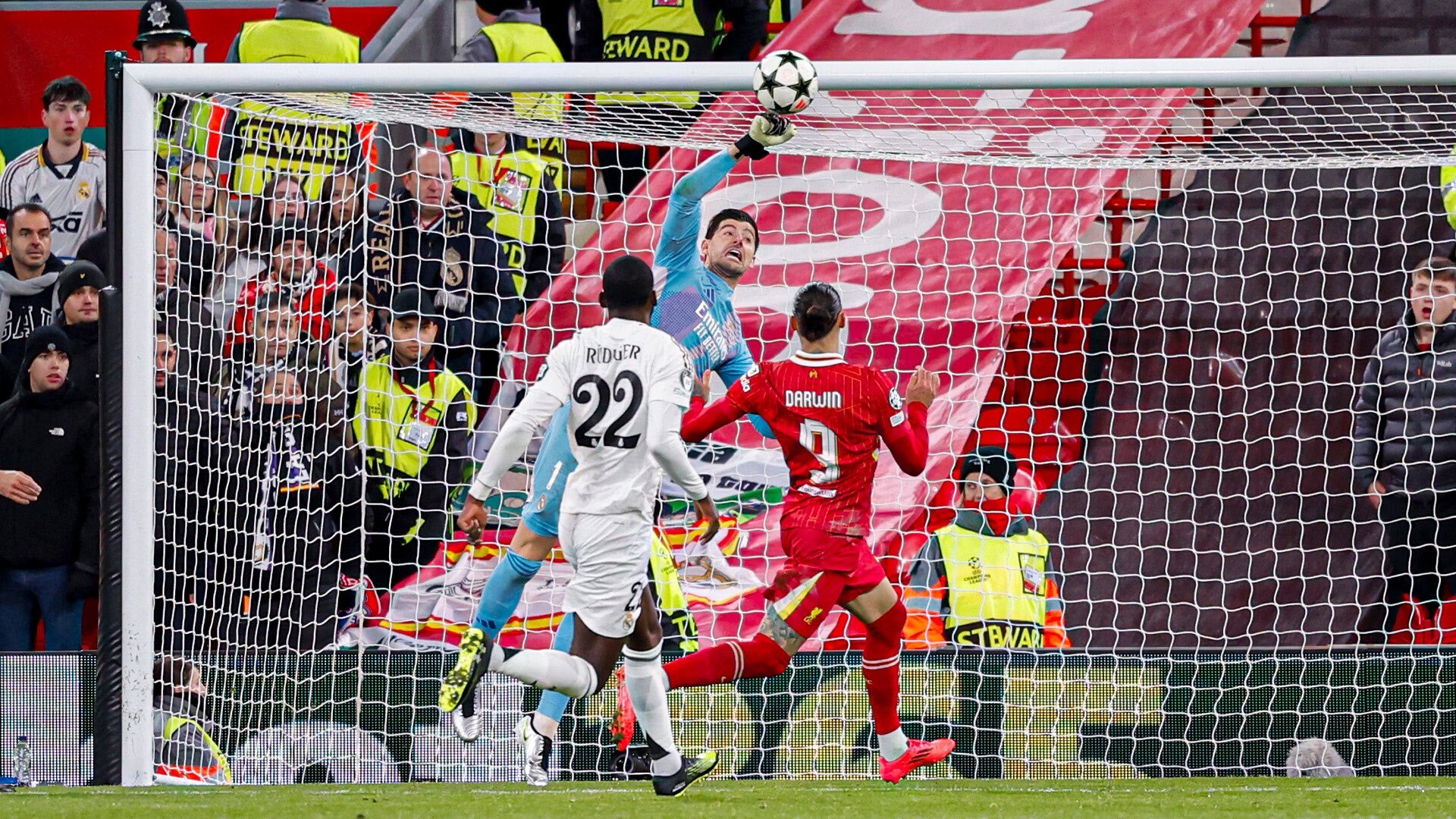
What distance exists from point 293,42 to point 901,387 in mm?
3631

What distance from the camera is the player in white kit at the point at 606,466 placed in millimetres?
5262

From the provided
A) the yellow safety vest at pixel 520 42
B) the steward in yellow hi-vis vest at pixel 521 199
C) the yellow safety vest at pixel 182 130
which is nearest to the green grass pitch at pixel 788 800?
the yellow safety vest at pixel 182 130

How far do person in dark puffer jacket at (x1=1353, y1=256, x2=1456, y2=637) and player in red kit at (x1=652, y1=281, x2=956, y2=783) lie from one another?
2.82m

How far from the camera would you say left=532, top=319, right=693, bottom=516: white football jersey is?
5.30m

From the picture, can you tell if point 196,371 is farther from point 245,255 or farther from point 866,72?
point 866,72

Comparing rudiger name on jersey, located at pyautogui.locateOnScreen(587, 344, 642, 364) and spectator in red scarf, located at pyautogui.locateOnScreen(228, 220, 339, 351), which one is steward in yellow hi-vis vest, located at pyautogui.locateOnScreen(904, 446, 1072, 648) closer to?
rudiger name on jersey, located at pyautogui.locateOnScreen(587, 344, 642, 364)

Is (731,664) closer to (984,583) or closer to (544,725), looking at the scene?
(544,725)

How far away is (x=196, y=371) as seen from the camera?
768 cm

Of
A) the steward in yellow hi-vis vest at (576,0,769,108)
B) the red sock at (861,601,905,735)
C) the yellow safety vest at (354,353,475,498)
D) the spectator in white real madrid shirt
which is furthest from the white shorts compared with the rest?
the spectator in white real madrid shirt

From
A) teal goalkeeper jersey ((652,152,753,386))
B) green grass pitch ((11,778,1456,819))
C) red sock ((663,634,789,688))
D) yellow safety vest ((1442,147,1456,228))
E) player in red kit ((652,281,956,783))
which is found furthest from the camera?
yellow safety vest ((1442,147,1456,228))

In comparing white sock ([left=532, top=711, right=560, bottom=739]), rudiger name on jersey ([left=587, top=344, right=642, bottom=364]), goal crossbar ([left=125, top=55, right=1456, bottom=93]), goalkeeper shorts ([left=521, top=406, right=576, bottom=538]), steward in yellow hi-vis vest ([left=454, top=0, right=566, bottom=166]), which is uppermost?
steward in yellow hi-vis vest ([left=454, top=0, right=566, bottom=166])

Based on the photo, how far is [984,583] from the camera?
7578mm

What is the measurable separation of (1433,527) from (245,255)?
19.4ft

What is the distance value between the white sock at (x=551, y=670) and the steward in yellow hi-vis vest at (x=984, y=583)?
2493 mm
